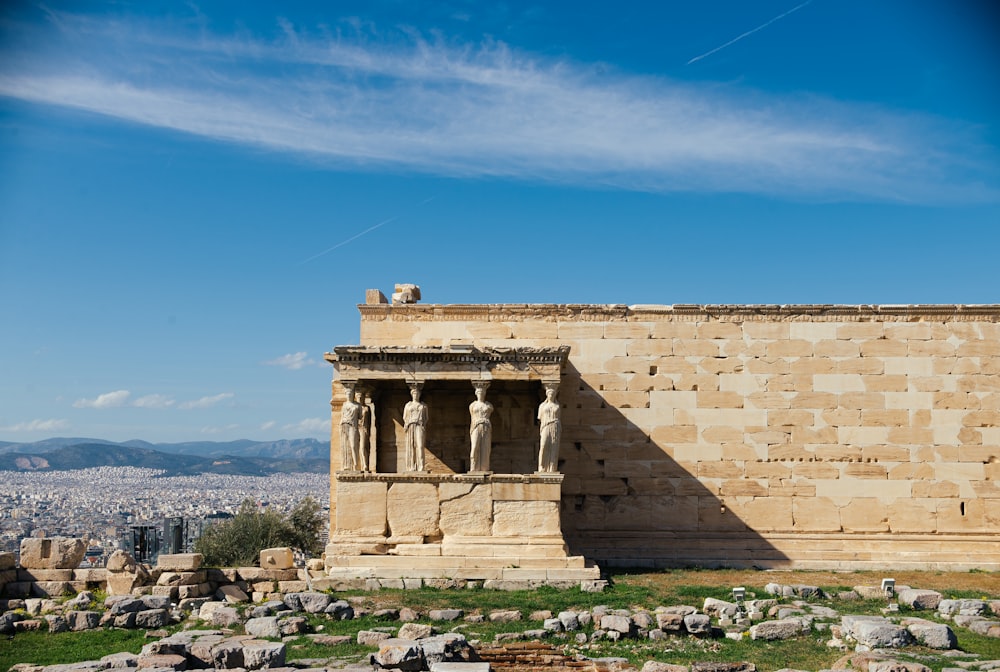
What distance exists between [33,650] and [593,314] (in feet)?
37.9

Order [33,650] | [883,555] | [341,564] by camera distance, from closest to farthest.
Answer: [33,650]
[341,564]
[883,555]

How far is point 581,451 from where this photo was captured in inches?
786

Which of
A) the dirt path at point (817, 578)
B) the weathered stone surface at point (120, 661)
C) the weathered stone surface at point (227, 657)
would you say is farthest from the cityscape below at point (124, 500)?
the dirt path at point (817, 578)

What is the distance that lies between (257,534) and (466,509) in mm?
12760

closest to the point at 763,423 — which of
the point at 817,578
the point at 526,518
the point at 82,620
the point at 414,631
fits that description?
the point at 817,578

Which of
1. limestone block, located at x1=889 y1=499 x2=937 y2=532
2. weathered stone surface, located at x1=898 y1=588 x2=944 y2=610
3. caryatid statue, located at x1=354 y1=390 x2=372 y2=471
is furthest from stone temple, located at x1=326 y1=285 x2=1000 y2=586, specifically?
weathered stone surface, located at x1=898 y1=588 x2=944 y2=610

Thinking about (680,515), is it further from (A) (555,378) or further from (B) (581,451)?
(A) (555,378)

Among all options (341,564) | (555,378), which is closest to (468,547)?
(341,564)

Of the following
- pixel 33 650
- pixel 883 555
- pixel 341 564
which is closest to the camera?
pixel 33 650

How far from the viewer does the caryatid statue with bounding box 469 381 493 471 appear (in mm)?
17719

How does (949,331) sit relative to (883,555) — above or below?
above

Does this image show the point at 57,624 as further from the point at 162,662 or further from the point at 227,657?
the point at 227,657

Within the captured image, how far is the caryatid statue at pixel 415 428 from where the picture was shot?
698 inches

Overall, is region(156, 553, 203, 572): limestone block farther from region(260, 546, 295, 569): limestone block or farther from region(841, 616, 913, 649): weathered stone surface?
region(841, 616, 913, 649): weathered stone surface
